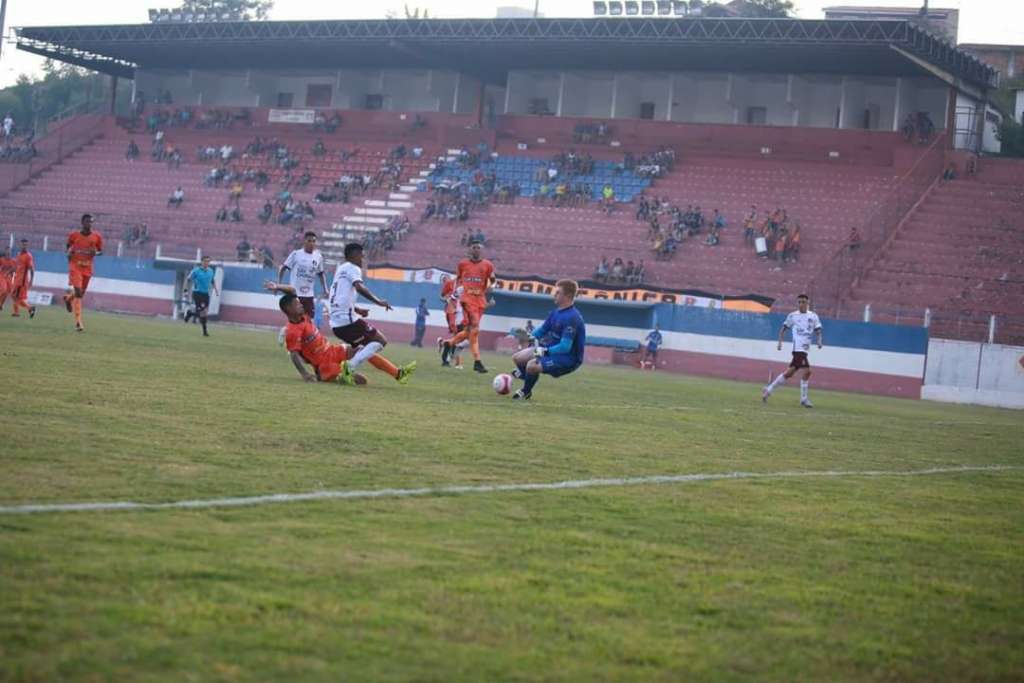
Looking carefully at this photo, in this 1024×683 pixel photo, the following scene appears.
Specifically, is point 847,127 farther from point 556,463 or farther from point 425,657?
point 425,657

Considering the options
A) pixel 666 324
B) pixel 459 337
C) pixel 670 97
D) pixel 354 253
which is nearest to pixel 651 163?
pixel 670 97

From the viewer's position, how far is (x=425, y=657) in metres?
4.69

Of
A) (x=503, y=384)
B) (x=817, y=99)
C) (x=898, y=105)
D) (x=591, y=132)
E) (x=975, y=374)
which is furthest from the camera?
(x=591, y=132)

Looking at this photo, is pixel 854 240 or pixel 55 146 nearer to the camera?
pixel 854 240

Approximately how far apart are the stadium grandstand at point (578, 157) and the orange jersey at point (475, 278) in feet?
57.9

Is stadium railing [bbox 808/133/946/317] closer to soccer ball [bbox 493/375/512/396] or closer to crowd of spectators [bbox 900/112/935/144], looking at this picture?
crowd of spectators [bbox 900/112/935/144]

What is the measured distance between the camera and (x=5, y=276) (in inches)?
1191

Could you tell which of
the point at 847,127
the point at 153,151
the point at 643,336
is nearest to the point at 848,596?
the point at 643,336

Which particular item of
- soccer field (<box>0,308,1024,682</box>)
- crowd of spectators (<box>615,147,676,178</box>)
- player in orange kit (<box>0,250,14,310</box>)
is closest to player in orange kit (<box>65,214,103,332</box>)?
player in orange kit (<box>0,250,14,310</box>)

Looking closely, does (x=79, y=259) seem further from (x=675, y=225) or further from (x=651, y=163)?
(x=651, y=163)

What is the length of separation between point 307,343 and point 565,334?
3301 mm

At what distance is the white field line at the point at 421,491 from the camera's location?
6.62 metres

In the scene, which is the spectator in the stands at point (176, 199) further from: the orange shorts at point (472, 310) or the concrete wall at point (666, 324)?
the orange shorts at point (472, 310)

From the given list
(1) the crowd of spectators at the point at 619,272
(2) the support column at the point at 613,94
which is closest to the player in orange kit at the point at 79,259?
(1) the crowd of spectators at the point at 619,272
